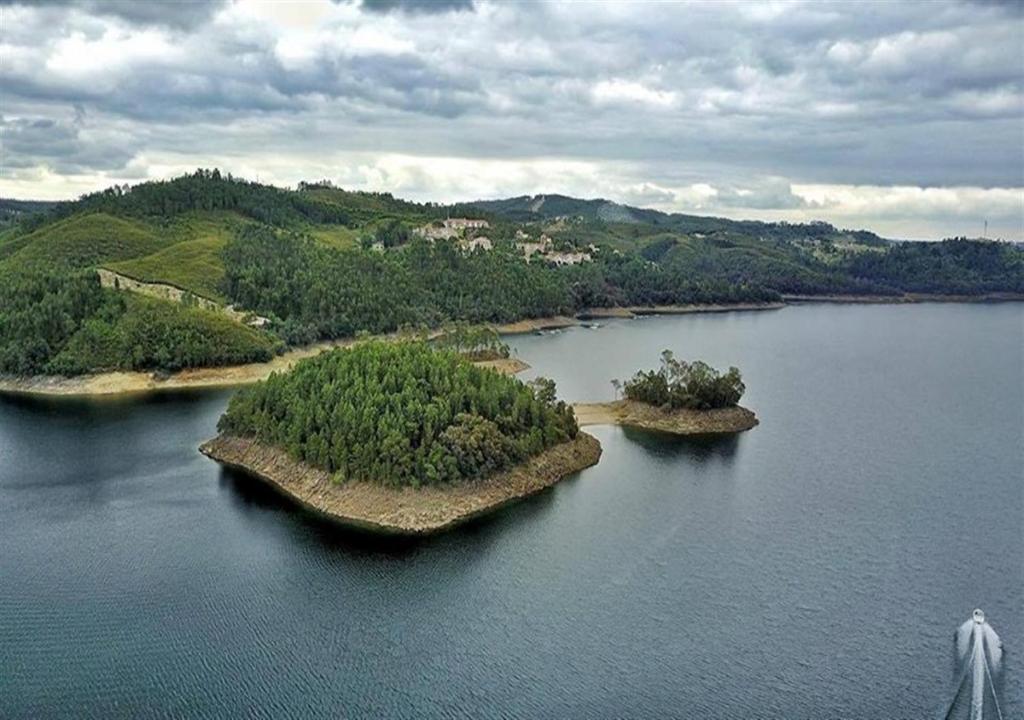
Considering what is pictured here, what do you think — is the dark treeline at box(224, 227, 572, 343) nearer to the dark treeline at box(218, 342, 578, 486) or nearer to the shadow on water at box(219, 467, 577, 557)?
the dark treeline at box(218, 342, 578, 486)

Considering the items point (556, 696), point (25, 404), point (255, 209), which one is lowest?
point (556, 696)

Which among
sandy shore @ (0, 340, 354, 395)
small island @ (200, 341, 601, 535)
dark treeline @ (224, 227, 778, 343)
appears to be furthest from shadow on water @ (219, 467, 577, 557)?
dark treeline @ (224, 227, 778, 343)

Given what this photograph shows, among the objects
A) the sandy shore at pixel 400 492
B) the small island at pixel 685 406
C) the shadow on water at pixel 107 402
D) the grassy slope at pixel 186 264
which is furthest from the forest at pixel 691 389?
the grassy slope at pixel 186 264

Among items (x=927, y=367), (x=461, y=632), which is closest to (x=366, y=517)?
(x=461, y=632)

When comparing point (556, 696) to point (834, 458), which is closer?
point (556, 696)

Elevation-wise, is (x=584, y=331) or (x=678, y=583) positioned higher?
(x=584, y=331)

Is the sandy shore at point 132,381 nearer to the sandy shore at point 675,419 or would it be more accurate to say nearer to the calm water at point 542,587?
the sandy shore at point 675,419

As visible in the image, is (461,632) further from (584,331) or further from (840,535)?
(584,331)
